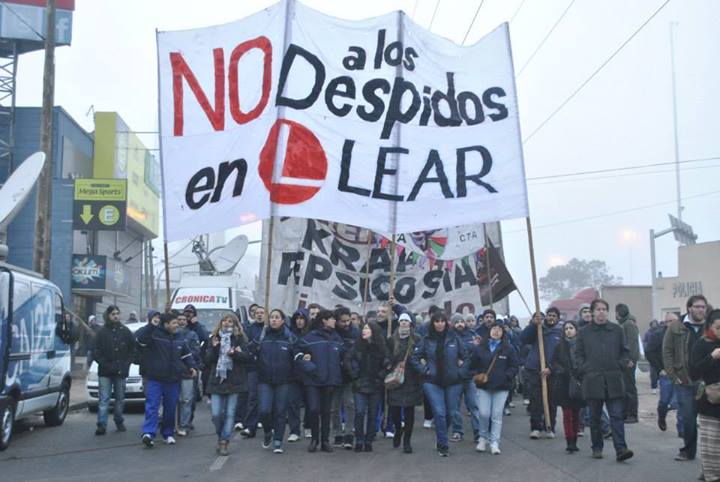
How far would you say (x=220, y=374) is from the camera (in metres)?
10.7

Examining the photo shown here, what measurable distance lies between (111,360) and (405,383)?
15.3 feet

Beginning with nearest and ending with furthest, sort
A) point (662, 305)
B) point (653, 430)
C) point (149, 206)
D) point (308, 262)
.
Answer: point (653, 430), point (308, 262), point (662, 305), point (149, 206)

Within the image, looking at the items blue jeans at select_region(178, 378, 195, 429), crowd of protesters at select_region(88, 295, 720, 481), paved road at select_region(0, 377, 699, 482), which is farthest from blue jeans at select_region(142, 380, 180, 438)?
blue jeans at select_region(178, 378, 195, 429)

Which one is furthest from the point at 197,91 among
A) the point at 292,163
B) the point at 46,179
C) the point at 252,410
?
the point at 46,179

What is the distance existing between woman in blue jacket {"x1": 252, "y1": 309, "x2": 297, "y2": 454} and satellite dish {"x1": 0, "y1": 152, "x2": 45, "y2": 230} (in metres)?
4.03

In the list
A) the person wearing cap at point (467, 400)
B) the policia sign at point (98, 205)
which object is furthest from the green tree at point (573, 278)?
the person wearing cap at point (467, 400)

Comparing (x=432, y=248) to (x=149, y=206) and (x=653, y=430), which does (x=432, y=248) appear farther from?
(x=149, y=206)

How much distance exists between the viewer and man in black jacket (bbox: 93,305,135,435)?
1273 cm

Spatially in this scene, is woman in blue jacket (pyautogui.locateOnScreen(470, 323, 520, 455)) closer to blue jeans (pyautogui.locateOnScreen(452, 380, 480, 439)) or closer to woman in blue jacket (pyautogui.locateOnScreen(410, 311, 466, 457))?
woman in blue jacket (pyautogui.locateOnScreen(410, 311, 466, 457))

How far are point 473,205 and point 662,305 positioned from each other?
2546cm

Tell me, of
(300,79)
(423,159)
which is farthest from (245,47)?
(423,159)

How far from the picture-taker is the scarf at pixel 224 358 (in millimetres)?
10703

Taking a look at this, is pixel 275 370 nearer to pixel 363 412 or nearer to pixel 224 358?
pixel 224 358

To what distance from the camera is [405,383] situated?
10781 millimetres
